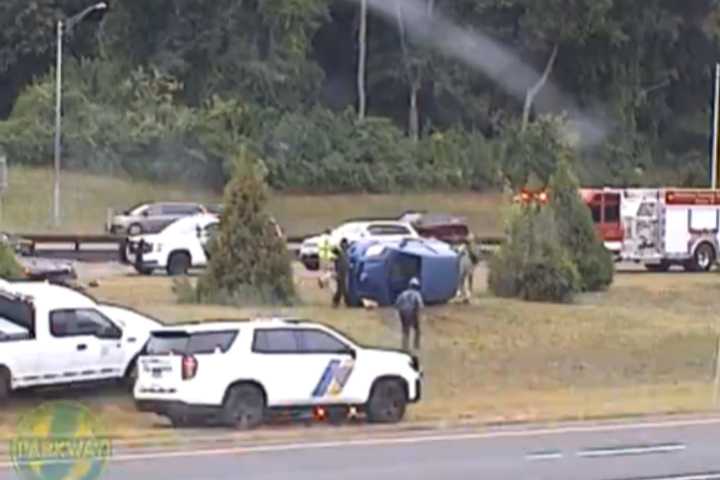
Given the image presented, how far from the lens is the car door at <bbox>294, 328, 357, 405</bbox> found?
1120 inches

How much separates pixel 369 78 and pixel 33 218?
87.1 feet

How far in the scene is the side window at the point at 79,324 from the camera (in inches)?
1172

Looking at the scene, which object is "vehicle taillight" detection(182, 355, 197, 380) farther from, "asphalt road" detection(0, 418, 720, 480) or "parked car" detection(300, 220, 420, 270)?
"parked car" detection(300, 220, 420, 270)

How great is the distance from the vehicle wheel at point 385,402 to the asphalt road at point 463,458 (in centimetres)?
173

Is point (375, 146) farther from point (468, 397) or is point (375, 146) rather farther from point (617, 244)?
point (468, 397)

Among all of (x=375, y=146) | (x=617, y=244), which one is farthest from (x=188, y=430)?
(x=375, y=146)

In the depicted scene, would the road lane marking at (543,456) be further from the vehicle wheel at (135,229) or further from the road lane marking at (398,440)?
the vehicle wheel at (135,229)

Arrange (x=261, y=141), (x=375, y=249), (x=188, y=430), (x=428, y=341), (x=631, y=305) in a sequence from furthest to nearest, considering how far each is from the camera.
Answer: (x=261, y=141) < (x=631, y=305) < (x=375, y=249) < (x=428, y=341) < (x=188, y=430)

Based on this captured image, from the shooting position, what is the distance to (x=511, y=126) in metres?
95.2

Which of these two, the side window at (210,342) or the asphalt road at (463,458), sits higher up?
the side window at (210,342)

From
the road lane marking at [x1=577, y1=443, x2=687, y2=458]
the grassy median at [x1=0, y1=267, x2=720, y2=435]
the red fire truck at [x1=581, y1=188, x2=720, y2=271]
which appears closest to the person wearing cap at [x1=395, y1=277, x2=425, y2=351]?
the grassy median at [x1=0, y1=267, x2=720, y2=435]

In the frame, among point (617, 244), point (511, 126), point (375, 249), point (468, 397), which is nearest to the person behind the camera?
point (468, 397)

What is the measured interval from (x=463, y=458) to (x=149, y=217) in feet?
151

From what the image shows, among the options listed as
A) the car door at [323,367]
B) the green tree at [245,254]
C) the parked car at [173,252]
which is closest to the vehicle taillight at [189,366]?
the car door at [323,367]
